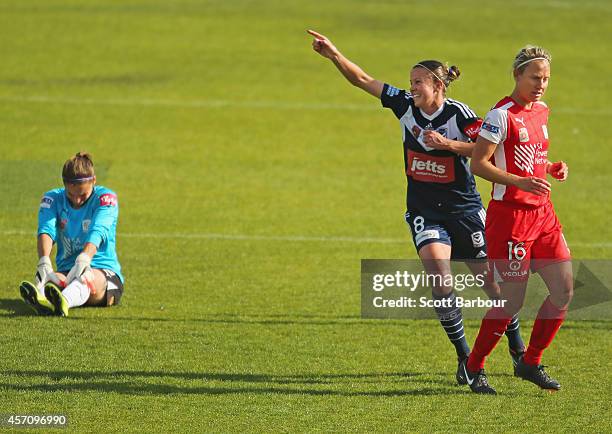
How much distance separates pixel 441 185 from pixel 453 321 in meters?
0.99

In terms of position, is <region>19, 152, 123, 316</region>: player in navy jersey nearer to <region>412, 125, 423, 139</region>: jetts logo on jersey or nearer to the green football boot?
the green football boot

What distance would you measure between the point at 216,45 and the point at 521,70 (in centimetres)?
1708

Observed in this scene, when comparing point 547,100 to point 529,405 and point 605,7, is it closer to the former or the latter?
point 605,7

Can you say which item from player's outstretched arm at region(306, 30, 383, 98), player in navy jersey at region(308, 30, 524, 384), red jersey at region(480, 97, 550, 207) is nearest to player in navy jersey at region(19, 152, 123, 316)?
player's outstretched arm at region(306, 30, 383, 98)

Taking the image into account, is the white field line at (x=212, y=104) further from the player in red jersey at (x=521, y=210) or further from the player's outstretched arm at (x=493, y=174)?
the player's outstretched arm at (x=493, y=174)

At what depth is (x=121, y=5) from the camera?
27.1 meters

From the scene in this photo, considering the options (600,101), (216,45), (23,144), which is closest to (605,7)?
(600,101)

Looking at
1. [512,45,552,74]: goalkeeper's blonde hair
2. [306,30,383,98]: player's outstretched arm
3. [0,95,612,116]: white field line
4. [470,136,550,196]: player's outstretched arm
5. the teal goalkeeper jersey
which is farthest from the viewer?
[0,95,612,116]: white field line

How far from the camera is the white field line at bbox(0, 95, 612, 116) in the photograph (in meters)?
19.6

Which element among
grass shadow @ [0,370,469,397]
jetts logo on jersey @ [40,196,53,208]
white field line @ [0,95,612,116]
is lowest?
grass shadow @ [0,370,469,397]

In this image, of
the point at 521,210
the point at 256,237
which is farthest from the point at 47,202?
the point at 521,210

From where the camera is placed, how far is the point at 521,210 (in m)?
7.32

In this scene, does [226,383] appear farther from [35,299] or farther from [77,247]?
[77,247]

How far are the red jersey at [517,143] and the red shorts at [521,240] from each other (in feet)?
0.26
